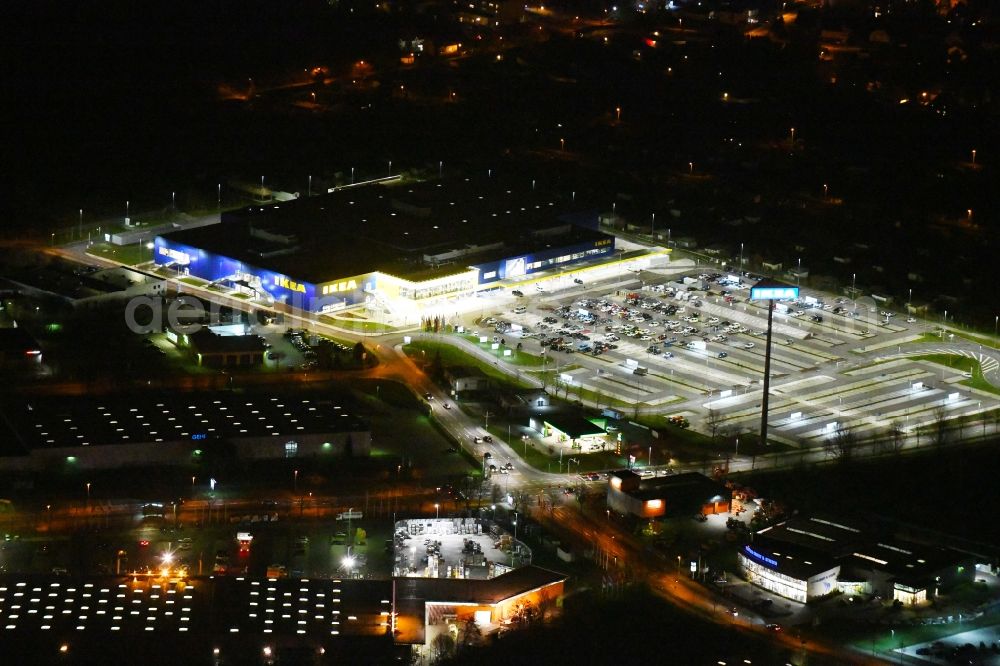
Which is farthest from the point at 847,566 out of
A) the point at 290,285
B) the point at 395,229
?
the point at 395,229

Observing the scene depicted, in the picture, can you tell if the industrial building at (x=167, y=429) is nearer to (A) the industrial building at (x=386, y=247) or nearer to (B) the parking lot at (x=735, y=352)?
(B) the parking lot at (x=735, y=352)

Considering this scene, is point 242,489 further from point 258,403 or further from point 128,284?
point 128,284

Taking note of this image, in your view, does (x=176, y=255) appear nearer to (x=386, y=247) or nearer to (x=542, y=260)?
(x=386, y=247)

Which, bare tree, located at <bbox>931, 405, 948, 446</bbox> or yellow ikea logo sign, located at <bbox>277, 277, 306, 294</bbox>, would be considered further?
yellow ikea logo sign, located at <bbox>277, 277, 306, 294</bbox>

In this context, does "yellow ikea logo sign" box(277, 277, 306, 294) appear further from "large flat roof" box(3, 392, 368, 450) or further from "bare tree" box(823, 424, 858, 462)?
"bare tree" box(823, 424, 858, 462)

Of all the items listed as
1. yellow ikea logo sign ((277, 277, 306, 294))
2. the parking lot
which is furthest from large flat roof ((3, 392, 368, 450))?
yellow ikea logo sign ((277, 277, 306, 294))

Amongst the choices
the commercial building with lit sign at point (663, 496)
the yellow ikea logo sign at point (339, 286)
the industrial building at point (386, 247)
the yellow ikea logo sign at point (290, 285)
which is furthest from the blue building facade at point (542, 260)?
the commercial building with lit sign at point (663, 496)
